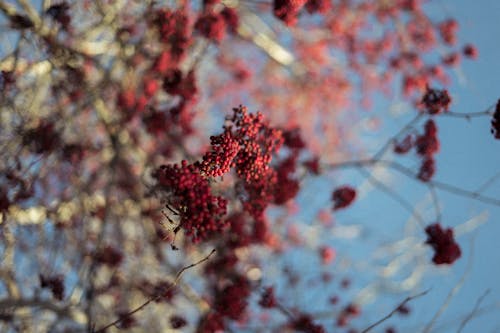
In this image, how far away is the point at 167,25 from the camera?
5.36 m


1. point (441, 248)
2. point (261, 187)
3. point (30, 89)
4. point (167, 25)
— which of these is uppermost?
point (30, 89)

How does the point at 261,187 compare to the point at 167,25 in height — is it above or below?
below

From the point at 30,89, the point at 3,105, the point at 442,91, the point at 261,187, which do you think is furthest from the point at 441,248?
the point at 30,89

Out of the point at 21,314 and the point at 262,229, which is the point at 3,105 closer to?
the point at 21,314

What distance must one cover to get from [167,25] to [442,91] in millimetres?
3378

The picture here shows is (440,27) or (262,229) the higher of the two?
(440,27)

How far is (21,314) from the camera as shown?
4.91 metres

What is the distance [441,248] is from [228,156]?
2567 mm

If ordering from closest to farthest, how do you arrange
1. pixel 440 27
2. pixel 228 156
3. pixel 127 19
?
pixel 228 156 → pixel 127 19 → pixel 440 27

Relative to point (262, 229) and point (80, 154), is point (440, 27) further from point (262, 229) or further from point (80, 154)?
point (80, 154)

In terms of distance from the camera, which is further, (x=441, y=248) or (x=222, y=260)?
→ (x=222, y=260)

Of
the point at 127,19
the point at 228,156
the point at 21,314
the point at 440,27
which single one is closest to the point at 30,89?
the point at 127,19

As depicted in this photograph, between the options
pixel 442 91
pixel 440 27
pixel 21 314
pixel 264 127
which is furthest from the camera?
pixel 440 27

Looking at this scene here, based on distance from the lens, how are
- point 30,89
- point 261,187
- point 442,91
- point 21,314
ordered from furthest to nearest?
point 30,89 → point 21,314 → point 442,91 → point 261,187
